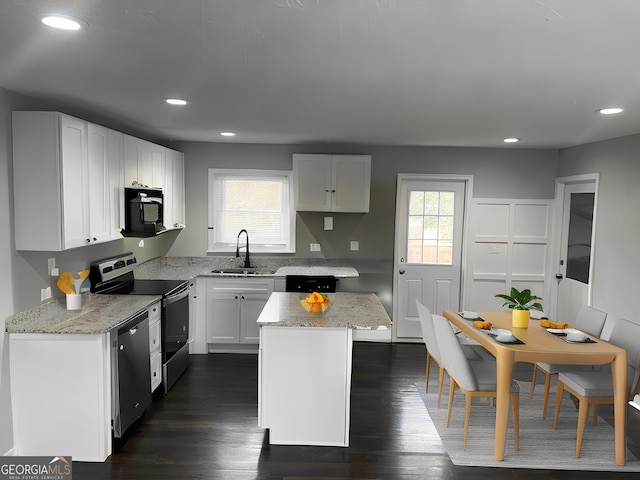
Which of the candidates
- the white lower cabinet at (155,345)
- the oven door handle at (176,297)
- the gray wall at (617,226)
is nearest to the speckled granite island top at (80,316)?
the white lower cabinet at (155,345)

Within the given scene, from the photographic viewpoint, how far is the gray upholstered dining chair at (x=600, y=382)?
329cm

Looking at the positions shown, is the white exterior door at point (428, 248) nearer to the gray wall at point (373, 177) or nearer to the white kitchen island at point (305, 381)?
the gray wall at point (373, 177)

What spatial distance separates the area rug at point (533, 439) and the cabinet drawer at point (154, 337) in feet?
7.48

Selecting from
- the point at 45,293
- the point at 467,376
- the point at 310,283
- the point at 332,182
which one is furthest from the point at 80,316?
the point at 332,182

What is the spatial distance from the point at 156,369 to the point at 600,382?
3.33 m

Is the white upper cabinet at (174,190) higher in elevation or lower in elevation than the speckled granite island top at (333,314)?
higher

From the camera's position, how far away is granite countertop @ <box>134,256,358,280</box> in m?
5.15

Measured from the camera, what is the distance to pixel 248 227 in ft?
19.1

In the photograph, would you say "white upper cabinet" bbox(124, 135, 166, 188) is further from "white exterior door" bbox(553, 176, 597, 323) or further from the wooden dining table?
"white exterior door" bbox(553, 176, 597, 323)

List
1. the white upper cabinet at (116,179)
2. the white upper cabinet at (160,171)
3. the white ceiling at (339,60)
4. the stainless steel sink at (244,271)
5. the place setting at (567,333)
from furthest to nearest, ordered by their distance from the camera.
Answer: the stainless steel sink at (244,271) → the white upper cabinet at (160,171) → the white upper cabinet at (116,179) → the place setting at (567,333) → the white ceiling at (339,60)

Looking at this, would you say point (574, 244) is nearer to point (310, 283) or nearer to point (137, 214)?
point (310, 283)

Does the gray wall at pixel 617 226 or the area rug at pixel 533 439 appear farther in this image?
the gray wall at pixel 617 226

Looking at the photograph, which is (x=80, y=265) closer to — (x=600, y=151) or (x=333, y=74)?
(x=333, y=74)

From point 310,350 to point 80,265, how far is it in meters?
1.98
